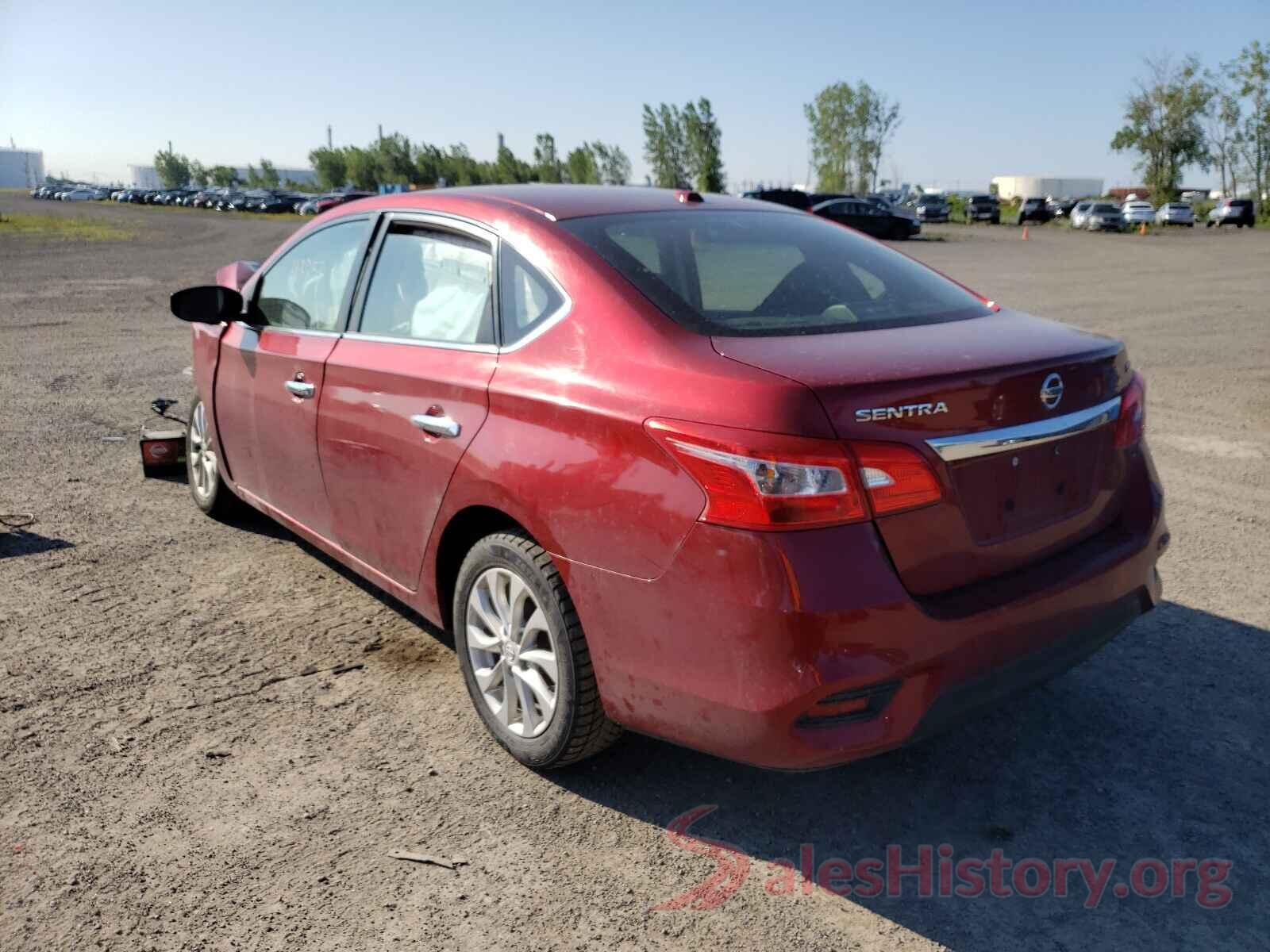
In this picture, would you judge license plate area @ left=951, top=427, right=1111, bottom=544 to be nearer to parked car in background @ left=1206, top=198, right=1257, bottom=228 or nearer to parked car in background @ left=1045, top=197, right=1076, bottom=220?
parked car in background @ left=1206, top=198, right=1257, bottom=228

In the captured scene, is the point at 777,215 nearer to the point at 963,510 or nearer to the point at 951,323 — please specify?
the point at 951,323

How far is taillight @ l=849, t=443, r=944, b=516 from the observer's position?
2486 mm

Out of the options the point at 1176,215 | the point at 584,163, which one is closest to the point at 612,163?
the point at 584,163

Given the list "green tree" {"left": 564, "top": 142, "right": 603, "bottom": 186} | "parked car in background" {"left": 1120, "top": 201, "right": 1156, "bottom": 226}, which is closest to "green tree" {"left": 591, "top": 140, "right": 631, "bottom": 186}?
"green tree" {"left": 564, "top": 142, "right": 603, "bottom": 186}

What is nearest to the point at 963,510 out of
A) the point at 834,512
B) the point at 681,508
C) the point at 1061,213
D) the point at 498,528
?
the point at 834,512

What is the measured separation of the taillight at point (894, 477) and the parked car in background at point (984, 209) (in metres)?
64.9

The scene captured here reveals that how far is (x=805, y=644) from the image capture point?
2449 millimetres

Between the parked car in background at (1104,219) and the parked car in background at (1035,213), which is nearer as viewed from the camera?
the parked car in background at (1104,219)

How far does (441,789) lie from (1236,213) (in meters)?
63.6

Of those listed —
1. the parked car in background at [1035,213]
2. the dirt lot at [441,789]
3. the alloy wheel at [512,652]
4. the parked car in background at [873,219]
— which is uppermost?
the parked car in background at [1035,213]

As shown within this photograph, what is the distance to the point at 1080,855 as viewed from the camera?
2826mm

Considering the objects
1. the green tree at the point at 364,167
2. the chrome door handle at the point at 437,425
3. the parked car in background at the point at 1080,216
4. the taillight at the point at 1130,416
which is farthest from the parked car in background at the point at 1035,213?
the green tree at the point at 364,167

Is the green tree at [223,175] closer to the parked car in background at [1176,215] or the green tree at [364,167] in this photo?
the green tree at [364,167]

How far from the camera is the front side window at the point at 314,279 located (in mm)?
4086
